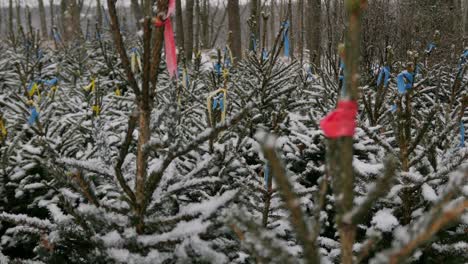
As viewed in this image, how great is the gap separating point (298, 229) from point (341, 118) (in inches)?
6.6

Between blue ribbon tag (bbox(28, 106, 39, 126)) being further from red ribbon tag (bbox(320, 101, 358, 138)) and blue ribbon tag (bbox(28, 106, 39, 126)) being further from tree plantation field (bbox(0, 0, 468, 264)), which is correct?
red ribbon tag (bbox(320, 101, 358, 138))

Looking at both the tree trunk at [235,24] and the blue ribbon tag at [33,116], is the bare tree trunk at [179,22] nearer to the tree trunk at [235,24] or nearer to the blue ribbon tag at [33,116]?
the tree trunk at [235,24]

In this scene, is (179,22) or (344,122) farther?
(179,22)

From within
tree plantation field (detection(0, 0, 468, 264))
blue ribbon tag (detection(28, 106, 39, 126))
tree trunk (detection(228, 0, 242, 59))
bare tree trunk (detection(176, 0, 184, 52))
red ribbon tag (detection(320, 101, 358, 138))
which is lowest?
red ribbon tag (detection(320, 101, 358, 138))

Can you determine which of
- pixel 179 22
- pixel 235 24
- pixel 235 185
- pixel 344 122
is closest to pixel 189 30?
pixel 179 22

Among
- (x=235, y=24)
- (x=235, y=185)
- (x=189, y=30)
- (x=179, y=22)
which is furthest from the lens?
(x=189, y=30)

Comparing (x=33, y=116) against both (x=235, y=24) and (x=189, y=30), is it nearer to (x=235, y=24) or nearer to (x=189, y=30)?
(x=235, y=24)

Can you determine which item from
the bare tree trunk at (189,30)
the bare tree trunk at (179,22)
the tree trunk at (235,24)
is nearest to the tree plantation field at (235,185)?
the tree trunk at (235,24)

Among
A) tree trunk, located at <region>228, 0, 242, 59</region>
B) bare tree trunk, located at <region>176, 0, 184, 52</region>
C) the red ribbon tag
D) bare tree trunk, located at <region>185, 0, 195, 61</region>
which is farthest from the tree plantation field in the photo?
bare tree trunk, located at <region>185, 0, 195, 61</region>

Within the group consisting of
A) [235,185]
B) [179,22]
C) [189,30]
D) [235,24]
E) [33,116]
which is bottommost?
[235,185]

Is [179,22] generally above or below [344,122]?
above

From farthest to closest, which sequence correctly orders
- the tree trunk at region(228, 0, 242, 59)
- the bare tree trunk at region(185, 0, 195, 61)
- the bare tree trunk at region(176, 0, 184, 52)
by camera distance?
the bare tree trunk at region(185, 0, 195, 61) → the bare tree trunk at region(176, 0, 184, 52) → the tree trunk at region(228, 0, 242, 59)

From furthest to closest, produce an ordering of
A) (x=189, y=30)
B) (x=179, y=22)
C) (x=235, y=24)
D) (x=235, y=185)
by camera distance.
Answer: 1. (x=189, y=30)
2. (x=179, y=22)
3. (x=235, y=24)
4. (x=235, y=185)

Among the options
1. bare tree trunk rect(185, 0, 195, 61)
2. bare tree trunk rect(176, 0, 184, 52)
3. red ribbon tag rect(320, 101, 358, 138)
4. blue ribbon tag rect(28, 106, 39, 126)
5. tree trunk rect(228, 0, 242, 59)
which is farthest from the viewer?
bare tree trunk rect(185, 0, 195, 61)
